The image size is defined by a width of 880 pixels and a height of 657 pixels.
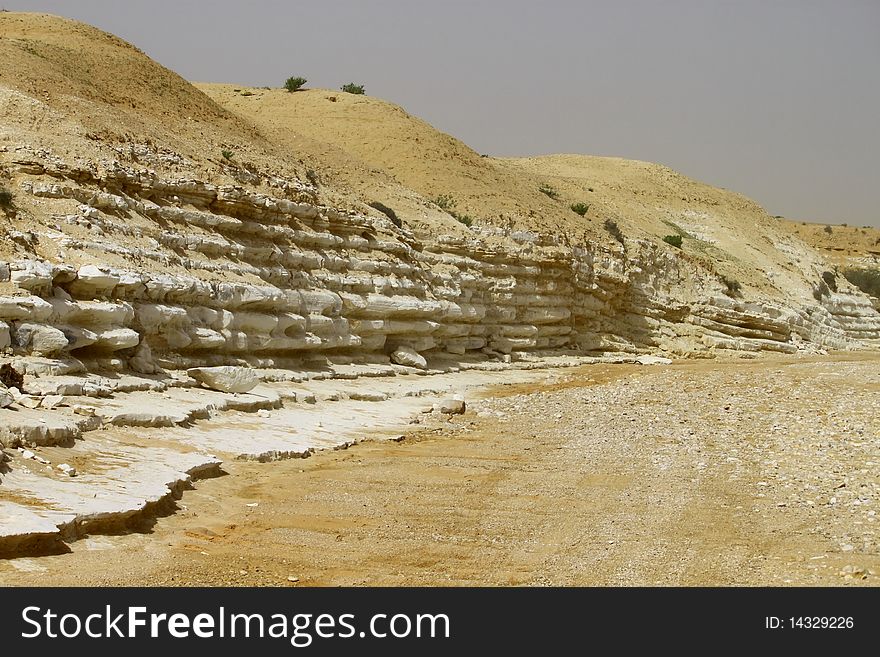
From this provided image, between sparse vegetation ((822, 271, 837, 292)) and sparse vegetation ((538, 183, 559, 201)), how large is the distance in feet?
43.1

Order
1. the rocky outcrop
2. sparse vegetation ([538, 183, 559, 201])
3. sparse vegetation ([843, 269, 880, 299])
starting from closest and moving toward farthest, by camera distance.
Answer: the rocky outcrop
sparse vegetation ([538, 183, 559, 201])
sparse vegetation ([843, 269, 880, 299])

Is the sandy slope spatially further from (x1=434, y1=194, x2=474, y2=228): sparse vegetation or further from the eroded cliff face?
the eroded cliff face

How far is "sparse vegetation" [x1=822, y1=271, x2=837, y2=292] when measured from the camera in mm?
45675

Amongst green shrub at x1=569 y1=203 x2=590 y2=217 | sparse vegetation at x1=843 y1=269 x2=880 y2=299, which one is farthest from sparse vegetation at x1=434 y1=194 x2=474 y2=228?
sparse vegetation at x1=843 y1=269 x2=880 y2=299

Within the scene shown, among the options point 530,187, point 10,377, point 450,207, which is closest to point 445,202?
point 450,207

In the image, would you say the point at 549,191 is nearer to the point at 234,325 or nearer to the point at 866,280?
the point at 866,280

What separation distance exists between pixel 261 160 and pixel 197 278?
9.75 metres

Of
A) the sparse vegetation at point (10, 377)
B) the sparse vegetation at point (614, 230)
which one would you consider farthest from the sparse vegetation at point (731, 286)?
the sparse vegetation at point (10, 377)

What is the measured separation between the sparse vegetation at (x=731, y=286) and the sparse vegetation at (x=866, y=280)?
18.2 metres

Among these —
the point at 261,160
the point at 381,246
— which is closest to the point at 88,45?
the point at 261,160

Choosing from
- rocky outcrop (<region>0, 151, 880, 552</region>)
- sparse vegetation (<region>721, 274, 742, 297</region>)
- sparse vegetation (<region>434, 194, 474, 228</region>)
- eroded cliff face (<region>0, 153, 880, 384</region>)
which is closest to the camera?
rocky outcrop (<region>0, 151, 880, 552</region>)

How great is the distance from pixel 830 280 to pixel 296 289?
31.5 m

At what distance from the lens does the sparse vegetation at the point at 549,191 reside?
4126cm

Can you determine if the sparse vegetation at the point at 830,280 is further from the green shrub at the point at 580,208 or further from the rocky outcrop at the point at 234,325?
the green shrub at the point at 580,208
